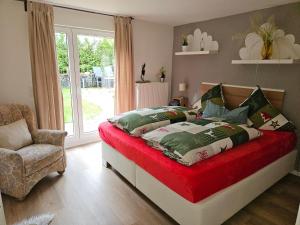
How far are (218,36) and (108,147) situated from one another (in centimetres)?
268

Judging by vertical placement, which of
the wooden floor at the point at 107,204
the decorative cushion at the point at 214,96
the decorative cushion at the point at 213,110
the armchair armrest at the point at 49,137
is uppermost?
the decorative cushion at the point at 214,96

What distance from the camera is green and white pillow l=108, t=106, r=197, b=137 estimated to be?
2.54 meters

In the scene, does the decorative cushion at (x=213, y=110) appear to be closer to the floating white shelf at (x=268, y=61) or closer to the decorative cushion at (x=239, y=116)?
the decorative cushion at (x=239, y=116)

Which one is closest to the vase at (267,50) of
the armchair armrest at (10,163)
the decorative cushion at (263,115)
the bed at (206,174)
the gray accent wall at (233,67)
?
the gray accent wall at (233,67)

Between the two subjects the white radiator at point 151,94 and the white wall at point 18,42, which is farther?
the white radiator at point 151,94

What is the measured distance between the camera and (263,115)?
2.94m

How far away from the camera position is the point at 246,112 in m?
3.00

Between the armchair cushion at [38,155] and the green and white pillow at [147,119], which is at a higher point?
the green and white pillow at [147,119]

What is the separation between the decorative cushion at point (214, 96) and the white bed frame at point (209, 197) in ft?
4.10

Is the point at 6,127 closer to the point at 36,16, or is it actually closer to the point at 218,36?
the point at 36,16

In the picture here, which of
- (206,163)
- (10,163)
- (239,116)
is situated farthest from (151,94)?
(10,163)

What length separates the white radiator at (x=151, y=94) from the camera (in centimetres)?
416

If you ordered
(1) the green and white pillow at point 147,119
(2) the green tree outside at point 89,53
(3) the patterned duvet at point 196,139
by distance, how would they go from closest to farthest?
1. (3) the patterned duvet at point 196,139
2. (1) the green and white pillow at point 147,119
3. (2) the green tree outside at point 89,53

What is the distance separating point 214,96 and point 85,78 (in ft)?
7.57
